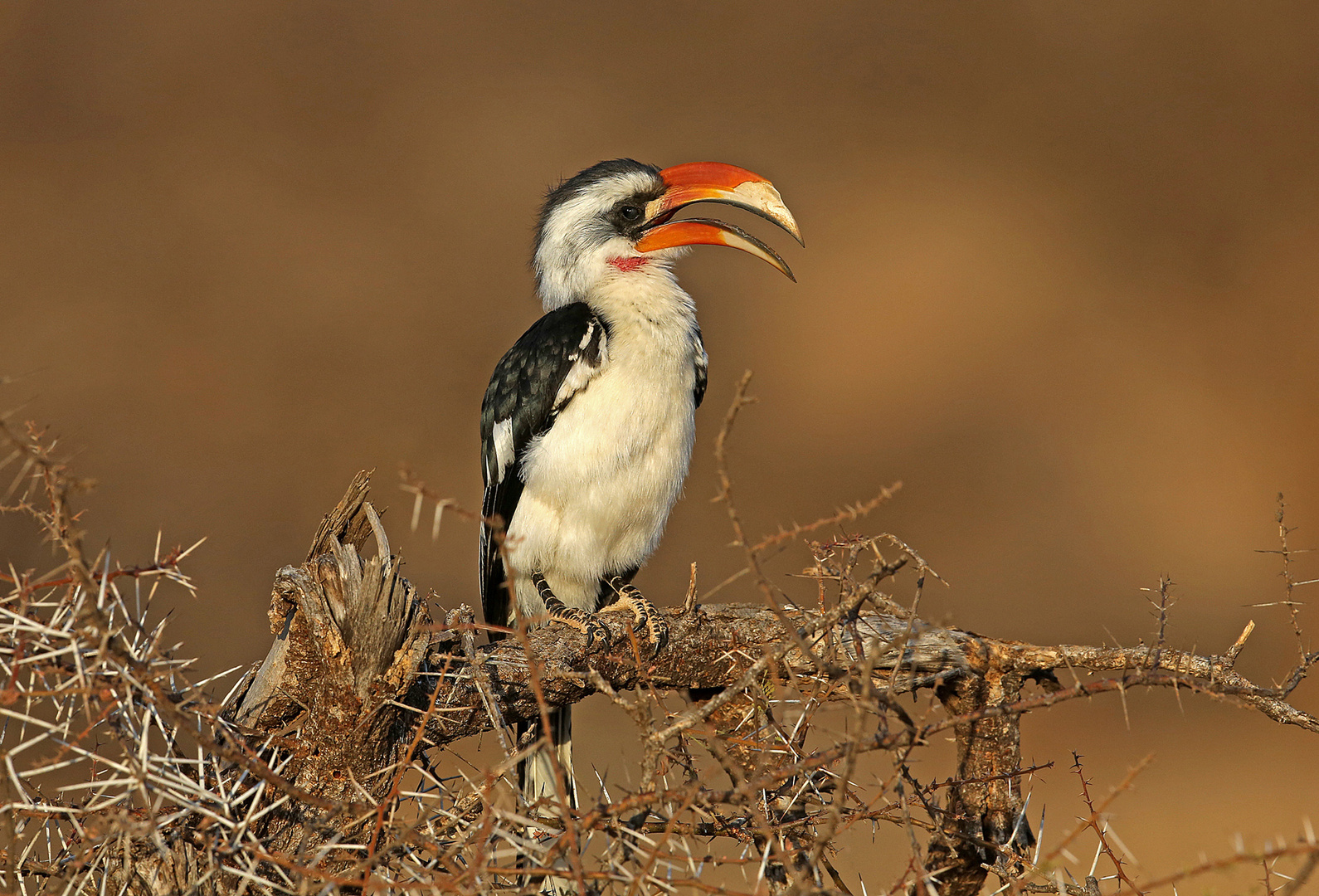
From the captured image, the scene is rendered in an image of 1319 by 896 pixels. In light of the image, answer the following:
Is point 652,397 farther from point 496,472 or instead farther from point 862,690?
point 862,690

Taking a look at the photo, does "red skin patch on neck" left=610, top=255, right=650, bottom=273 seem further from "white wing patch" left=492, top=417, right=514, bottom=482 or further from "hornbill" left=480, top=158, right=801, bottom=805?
"white wing patch" left=492, top=417, right=514, bottom=482

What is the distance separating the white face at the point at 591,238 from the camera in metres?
3.63

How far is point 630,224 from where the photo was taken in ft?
12.1

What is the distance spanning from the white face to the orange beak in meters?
0.05

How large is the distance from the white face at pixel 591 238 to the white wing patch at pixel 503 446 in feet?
1.79

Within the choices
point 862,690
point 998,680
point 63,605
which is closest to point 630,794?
point 862,690

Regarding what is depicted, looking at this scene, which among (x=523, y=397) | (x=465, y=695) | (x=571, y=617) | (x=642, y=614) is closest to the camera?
(x=465, y=695)

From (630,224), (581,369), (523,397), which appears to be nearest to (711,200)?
(630,224)

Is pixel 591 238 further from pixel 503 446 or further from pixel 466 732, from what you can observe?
pixel 466 732

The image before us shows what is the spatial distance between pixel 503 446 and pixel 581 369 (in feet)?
1.40

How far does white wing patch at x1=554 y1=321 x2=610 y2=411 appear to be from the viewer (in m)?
3.20

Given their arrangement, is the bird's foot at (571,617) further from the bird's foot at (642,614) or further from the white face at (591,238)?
the white face at (591,238)

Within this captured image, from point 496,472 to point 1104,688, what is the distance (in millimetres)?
2221

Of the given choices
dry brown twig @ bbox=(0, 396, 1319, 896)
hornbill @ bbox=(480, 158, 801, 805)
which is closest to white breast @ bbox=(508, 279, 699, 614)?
hornbill @ bbox=(480, 158, 801, 805)
